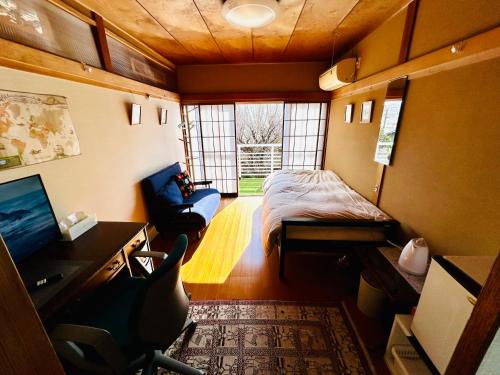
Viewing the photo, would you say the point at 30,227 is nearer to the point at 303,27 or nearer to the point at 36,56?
the point at 36,56

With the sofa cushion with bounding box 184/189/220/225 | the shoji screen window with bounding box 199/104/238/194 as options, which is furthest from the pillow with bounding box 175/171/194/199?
the shoji screen window with bounding box 199/104/238/194

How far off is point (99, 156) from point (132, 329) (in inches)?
59.9

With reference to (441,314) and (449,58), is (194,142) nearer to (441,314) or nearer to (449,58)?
(449,58)

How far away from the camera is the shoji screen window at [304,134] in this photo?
13.1 feet

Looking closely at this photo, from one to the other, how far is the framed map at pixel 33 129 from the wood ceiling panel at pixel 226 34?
4.45 feet

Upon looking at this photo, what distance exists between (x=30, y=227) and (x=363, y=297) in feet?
7.50

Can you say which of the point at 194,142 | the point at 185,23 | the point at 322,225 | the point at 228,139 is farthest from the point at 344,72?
the point at 194,142

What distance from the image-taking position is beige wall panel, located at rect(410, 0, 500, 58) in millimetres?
1132

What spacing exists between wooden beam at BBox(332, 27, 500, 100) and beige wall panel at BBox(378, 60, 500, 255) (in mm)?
45

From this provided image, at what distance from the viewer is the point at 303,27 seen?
87.8 inches

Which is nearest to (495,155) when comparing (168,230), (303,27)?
(303,27)

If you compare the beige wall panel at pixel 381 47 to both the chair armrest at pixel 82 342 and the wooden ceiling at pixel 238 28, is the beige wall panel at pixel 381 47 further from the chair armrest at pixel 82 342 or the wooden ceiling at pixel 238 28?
the chair armrest at pixel 82 342

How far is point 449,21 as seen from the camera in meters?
1.34

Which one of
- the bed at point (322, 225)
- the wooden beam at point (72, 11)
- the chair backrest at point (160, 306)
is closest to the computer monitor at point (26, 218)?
the chair backrest at point (160, 306)
